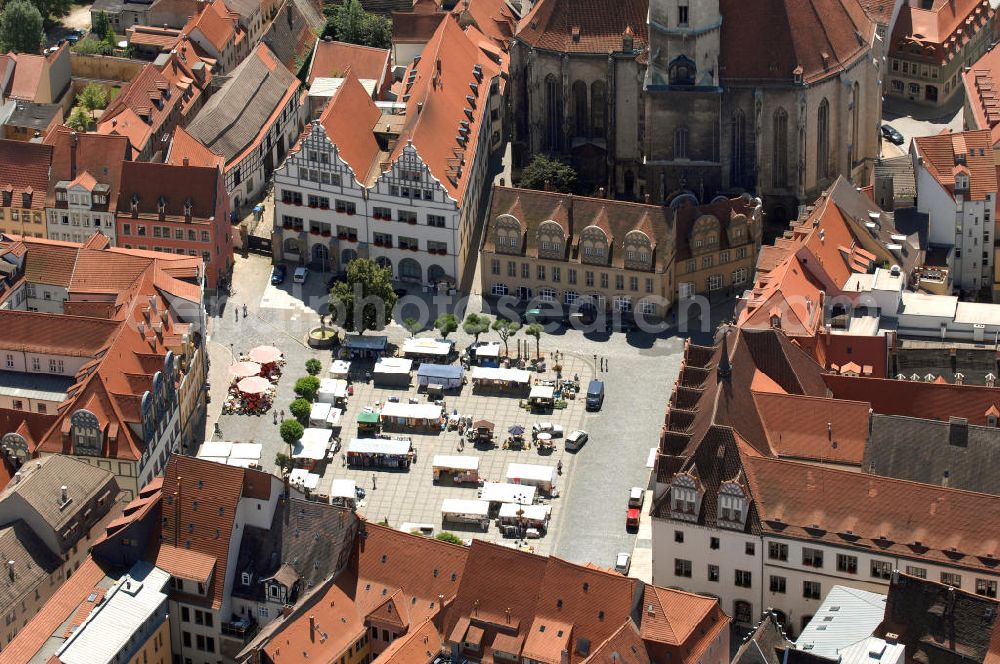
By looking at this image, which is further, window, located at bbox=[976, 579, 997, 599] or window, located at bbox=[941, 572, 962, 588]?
window, located at bbox=[941, 572, 962, 588]

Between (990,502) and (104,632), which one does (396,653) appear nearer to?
(104,632)

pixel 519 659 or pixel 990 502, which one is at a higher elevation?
pixel 990 502

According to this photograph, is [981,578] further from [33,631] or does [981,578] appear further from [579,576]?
[33,631]

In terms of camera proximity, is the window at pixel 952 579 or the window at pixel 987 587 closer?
the window at pixel 987 587

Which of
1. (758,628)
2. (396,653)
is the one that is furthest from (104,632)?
(758,628)

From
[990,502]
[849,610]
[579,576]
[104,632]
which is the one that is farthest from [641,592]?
[104,632]

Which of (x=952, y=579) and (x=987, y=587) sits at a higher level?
(x=952, y=579)
